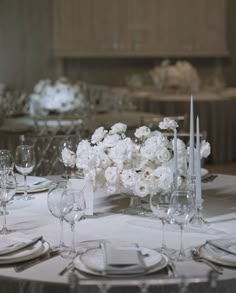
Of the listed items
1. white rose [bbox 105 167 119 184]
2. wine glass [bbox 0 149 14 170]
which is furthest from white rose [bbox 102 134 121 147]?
wine glass [bbox 0 149 14 170]

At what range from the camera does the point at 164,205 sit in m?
2.23

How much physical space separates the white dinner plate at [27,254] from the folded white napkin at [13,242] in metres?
→ 0.01

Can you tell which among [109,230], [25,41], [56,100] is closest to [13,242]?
[109,230]

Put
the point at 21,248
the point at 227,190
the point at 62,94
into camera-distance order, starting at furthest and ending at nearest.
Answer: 1. the point at 62,94
2. the point at 227,190
3. the point at 21,248

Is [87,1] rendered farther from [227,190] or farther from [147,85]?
[227,190]

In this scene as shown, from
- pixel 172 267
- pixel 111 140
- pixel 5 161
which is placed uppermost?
pixel 111 140

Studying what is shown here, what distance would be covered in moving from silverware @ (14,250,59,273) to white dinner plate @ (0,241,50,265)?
0.01 meters

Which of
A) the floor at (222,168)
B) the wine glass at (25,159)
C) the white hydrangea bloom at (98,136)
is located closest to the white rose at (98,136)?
the white hydrangea bloom at (98,136)

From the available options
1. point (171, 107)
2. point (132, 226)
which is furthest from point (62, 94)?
point (132, 226)

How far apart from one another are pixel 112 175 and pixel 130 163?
0.31 ft

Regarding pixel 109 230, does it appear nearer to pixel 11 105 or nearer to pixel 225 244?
pixel 225 244

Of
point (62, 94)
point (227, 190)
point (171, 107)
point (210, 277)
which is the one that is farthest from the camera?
point (171, 107)

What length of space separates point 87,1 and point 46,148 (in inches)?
227

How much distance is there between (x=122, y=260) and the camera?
198 cm
